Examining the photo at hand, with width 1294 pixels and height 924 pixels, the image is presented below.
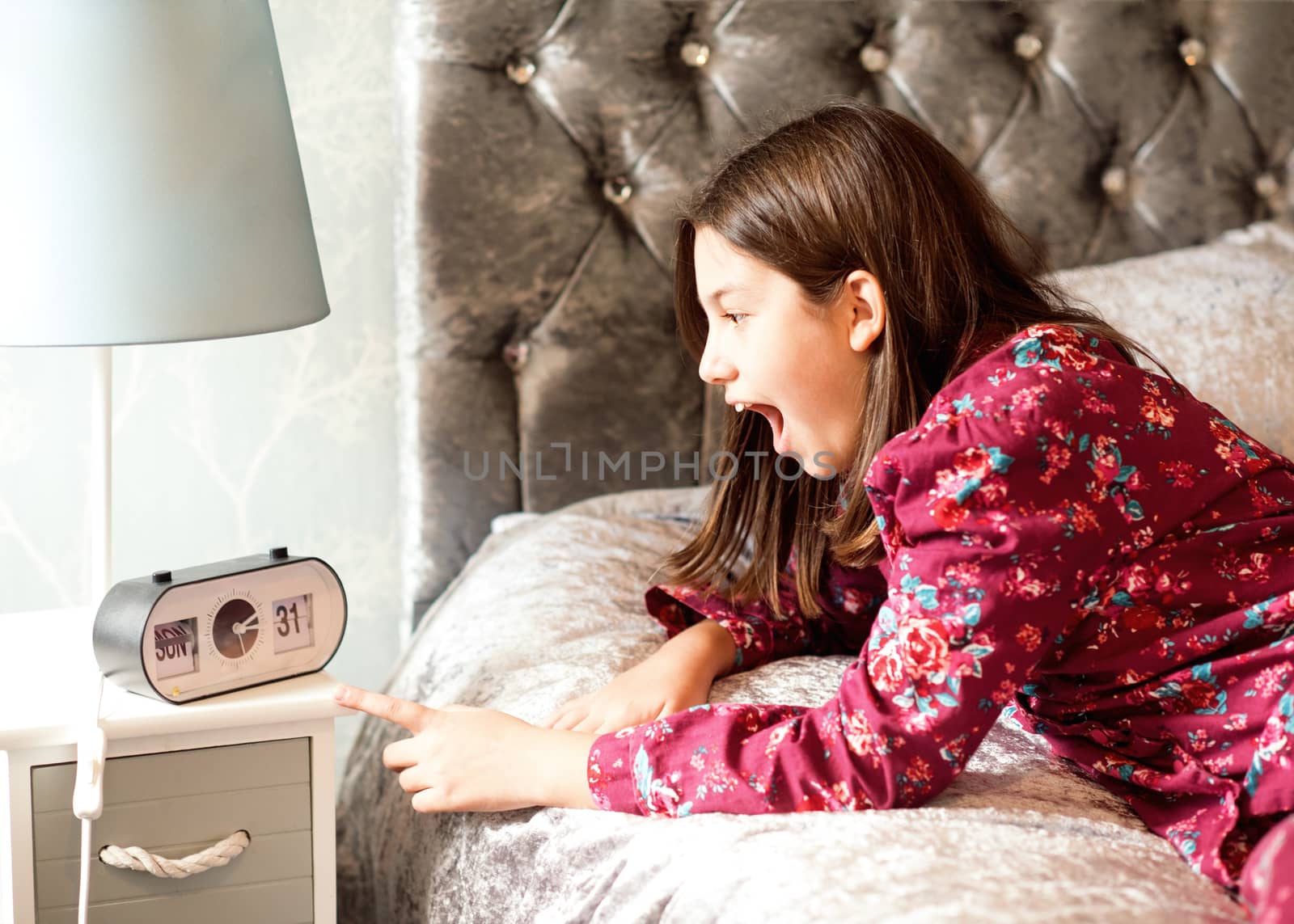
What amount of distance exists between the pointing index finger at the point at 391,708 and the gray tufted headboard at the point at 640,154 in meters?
0.64

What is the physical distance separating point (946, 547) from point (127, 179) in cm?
67

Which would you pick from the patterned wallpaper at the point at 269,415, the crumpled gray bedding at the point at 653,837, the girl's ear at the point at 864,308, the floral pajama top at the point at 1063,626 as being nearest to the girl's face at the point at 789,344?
the girl's ear at the point at 864,308

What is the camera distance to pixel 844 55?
1625mm

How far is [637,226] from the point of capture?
1.61 meters

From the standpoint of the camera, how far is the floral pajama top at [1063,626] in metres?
0.76

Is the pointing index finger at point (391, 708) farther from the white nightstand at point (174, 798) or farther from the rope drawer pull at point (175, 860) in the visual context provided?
the rope drawer pull at point (175, 860)

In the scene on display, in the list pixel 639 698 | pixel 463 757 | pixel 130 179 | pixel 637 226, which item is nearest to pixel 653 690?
pixel 639 698

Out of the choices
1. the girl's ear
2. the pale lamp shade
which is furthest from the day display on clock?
the girl's ear

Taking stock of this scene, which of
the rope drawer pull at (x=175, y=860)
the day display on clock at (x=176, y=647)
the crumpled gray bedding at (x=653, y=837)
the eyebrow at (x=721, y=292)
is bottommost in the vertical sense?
the rope drawer pull at (x=175, y=860)

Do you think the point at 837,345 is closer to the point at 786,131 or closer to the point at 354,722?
the point at 786,131

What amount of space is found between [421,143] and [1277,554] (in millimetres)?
1073

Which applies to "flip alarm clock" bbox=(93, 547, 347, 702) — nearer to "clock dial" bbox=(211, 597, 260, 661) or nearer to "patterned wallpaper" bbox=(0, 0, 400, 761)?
"clock dial" bbox=(211, 597, 260, 661)

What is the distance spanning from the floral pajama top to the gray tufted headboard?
2.54 ft

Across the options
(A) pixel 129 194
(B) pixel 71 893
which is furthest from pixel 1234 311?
→ (B) pixel 71 893
